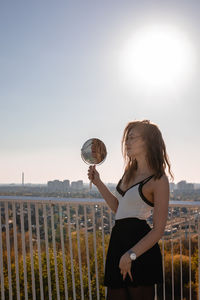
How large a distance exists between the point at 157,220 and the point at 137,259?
0.79ft

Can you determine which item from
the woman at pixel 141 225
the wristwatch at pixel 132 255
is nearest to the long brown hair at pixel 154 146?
the woman at pixel 141 225

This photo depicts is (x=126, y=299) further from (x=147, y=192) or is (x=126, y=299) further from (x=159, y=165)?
(x=159, y=165)

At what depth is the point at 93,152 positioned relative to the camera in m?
2.19

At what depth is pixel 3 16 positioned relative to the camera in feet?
25.7

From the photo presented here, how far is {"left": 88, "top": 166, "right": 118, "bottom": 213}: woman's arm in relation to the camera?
2064 mm

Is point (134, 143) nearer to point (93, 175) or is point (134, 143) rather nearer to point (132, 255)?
point (93, 175)

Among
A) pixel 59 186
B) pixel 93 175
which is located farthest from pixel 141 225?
pixel 59 186

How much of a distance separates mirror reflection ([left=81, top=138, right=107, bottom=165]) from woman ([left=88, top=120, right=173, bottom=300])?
376 mm

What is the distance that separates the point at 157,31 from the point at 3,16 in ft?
11.9

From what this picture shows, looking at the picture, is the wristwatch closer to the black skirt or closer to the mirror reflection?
A: the black skirt

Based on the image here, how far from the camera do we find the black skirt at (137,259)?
1689 millimetres

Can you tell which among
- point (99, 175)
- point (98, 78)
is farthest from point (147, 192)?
point (98, 78)

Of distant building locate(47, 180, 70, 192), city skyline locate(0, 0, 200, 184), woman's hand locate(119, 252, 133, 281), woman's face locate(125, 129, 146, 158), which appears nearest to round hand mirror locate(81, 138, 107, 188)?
woman's face locate(125, 129, 146, 158)

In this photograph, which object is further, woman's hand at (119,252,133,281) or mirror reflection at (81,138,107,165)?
mirror reflection at (81,138,107,165)
